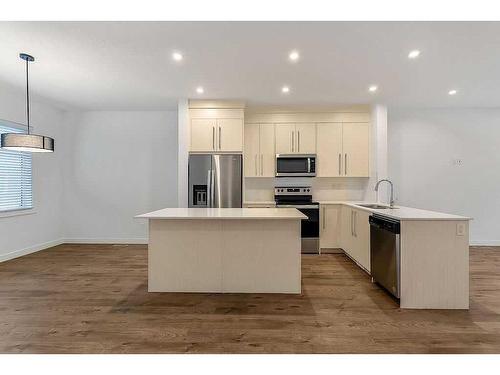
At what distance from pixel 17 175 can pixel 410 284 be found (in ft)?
19.8

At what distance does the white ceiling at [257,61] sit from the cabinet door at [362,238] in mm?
1974

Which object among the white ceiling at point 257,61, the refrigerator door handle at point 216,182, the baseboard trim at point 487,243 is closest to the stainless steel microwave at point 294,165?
the white ceiling at point 257,61

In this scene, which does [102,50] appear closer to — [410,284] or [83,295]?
[83,295]

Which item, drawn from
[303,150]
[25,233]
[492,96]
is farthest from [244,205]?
[492,96]

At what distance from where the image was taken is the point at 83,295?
10.5 feet

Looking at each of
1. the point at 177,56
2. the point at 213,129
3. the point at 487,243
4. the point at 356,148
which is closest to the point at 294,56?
the point at 177,56

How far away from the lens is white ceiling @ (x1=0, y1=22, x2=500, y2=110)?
2760 millimetres

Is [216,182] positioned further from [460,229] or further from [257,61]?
[460,229]

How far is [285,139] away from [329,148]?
0.87 m

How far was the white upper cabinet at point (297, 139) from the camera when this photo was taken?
556 centimetres

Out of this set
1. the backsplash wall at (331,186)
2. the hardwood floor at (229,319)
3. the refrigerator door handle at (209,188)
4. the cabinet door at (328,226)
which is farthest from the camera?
the backsplash wall at (331,186)

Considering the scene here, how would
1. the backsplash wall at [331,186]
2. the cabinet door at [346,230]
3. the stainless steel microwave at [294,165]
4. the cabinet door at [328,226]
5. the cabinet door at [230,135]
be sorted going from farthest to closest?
1. the backsplash wall at [331,186]
2. the stainless steel microwave at [294,165]
3. the cabinet door at [328,226]
4. the cabinet door at [230,135]
5. the cabinet door at [346,230]

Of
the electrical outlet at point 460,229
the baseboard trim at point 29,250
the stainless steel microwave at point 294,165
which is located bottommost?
the baseboard trim at point 29,250

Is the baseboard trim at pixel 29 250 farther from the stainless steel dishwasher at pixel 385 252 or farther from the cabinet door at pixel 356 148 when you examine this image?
the cabinet door at pixel 356 148
